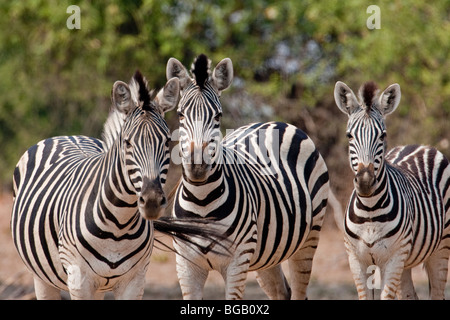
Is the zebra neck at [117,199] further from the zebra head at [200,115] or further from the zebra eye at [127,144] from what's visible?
the zebra head at [200,115]

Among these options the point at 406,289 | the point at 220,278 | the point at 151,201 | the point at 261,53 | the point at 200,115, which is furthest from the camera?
the point at 261,53

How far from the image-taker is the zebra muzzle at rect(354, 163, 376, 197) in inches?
228

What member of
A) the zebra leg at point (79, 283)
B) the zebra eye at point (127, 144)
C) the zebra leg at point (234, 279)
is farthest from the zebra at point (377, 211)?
the zebra leg at point (79, 283)

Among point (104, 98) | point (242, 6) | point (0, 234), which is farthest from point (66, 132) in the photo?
point (242, 6)

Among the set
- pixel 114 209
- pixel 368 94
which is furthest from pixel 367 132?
pixel 114 209

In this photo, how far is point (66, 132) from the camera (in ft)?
46.6

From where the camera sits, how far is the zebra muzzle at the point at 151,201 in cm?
427

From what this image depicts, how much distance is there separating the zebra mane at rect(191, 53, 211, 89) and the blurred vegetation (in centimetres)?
711

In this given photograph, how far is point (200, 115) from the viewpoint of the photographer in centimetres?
526

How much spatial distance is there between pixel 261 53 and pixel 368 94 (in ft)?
24.7

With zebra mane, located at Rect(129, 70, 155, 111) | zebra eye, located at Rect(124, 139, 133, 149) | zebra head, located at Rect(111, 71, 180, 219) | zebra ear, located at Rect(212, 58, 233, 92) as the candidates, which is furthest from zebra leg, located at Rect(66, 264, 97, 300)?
zebra ear, located at Rect(212, 58, 233, 92)

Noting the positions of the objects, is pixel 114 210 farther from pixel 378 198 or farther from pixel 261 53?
pixel 261 53

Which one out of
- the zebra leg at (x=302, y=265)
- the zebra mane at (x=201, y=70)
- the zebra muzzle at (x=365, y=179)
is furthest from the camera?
the zebra leg at (x=302, y=265)

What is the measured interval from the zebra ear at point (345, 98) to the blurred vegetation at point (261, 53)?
5861 mm
